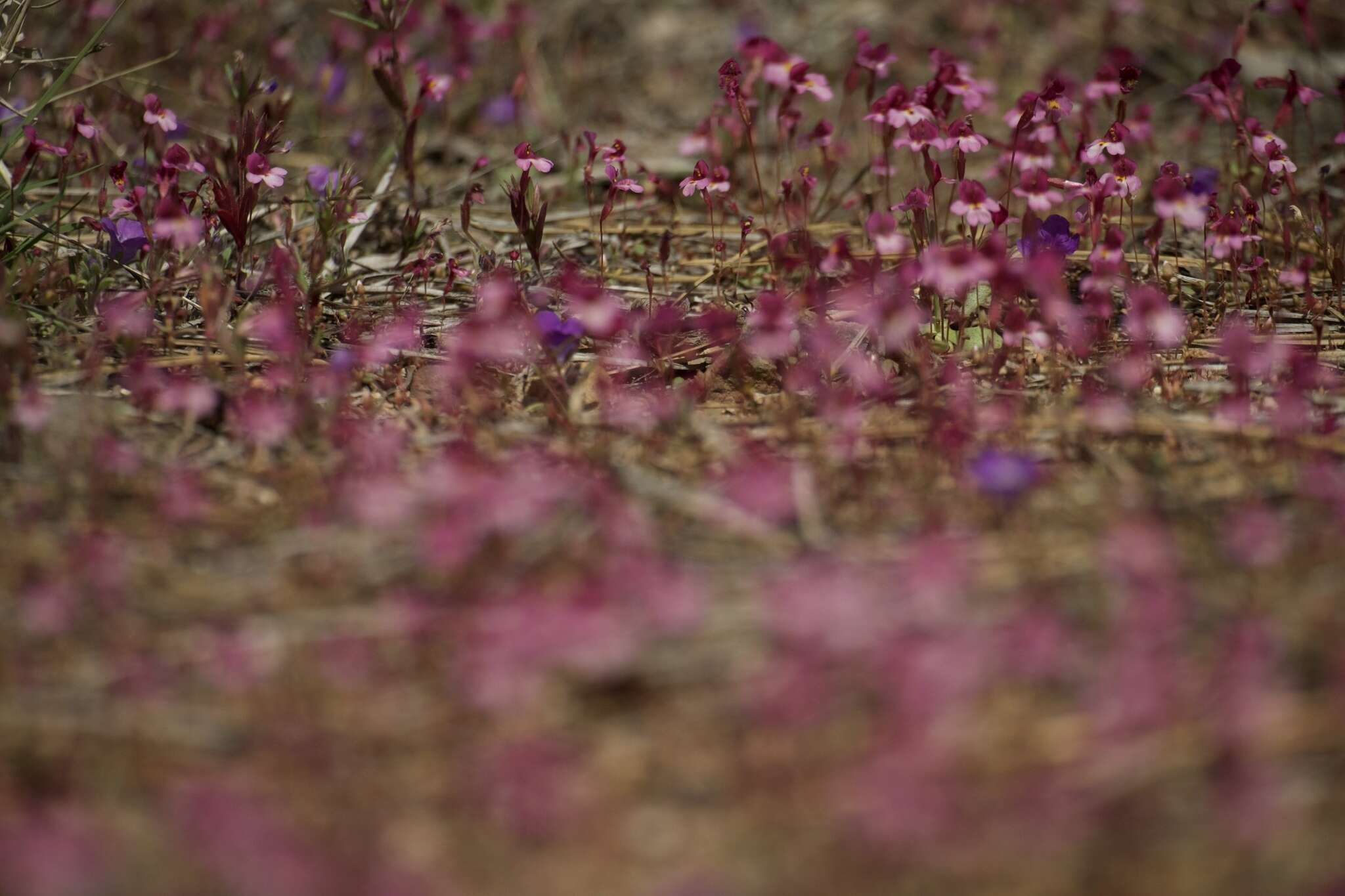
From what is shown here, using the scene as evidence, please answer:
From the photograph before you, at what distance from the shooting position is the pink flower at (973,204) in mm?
2590

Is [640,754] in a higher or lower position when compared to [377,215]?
lower

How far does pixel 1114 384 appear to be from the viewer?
246cm

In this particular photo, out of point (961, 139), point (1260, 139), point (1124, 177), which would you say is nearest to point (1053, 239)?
point (1124, 177)

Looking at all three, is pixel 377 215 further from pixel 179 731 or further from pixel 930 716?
pixel 930 716

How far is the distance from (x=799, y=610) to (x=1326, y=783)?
675 mm

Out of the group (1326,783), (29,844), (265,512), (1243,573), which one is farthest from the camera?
(265,512)

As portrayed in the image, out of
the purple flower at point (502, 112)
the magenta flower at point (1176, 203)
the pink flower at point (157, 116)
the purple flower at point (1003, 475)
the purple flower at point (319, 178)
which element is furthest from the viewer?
the purple flower at point (502, 112)

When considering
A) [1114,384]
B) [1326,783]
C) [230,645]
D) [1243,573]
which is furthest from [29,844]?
[1114,384]

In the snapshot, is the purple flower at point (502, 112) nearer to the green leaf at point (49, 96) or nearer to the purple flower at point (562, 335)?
the green leaf at point (49, 96)

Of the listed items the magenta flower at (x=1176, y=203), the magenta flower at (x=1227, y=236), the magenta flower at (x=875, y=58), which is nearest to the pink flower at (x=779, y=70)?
the magenta flower at (x=875, y=58)

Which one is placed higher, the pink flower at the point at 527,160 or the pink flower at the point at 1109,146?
the pink flower at the point at 527,160

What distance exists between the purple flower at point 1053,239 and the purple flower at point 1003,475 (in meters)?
1.05

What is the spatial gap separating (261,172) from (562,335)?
87 centimetres

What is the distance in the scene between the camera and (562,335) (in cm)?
244
